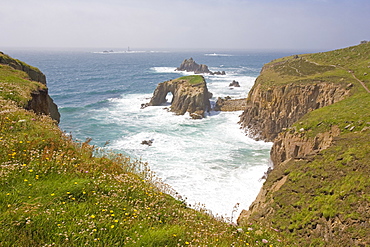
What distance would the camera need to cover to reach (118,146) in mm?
38500

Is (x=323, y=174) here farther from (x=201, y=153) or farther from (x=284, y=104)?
(x=284, y=104)

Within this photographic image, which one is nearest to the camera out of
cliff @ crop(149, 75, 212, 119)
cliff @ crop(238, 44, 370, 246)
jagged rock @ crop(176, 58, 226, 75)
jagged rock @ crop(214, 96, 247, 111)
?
cliff @ crop(238, 44, 370, 246)

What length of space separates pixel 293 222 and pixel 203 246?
376 inches

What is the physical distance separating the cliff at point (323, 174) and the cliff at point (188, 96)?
73.6ft

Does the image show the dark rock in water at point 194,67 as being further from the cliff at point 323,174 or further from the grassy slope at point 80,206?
the grassy slope at point 80,206

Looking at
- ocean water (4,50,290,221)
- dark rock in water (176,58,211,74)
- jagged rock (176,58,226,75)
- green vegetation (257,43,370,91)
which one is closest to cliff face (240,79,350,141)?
green vegetation (257,43,370,91)

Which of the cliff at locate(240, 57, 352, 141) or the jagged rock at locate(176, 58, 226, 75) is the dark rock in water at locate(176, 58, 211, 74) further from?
the cliff at locate(240, 57, 352, 141)

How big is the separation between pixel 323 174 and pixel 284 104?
26.3 meters

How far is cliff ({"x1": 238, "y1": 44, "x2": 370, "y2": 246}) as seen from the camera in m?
11.9

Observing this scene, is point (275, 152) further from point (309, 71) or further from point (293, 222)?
point (309, 71)

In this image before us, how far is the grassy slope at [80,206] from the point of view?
5.07 metres

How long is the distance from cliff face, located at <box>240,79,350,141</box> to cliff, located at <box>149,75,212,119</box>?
14348 mm

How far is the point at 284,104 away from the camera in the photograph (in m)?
40.2

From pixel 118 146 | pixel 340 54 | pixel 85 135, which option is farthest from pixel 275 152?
pixel 340 54
